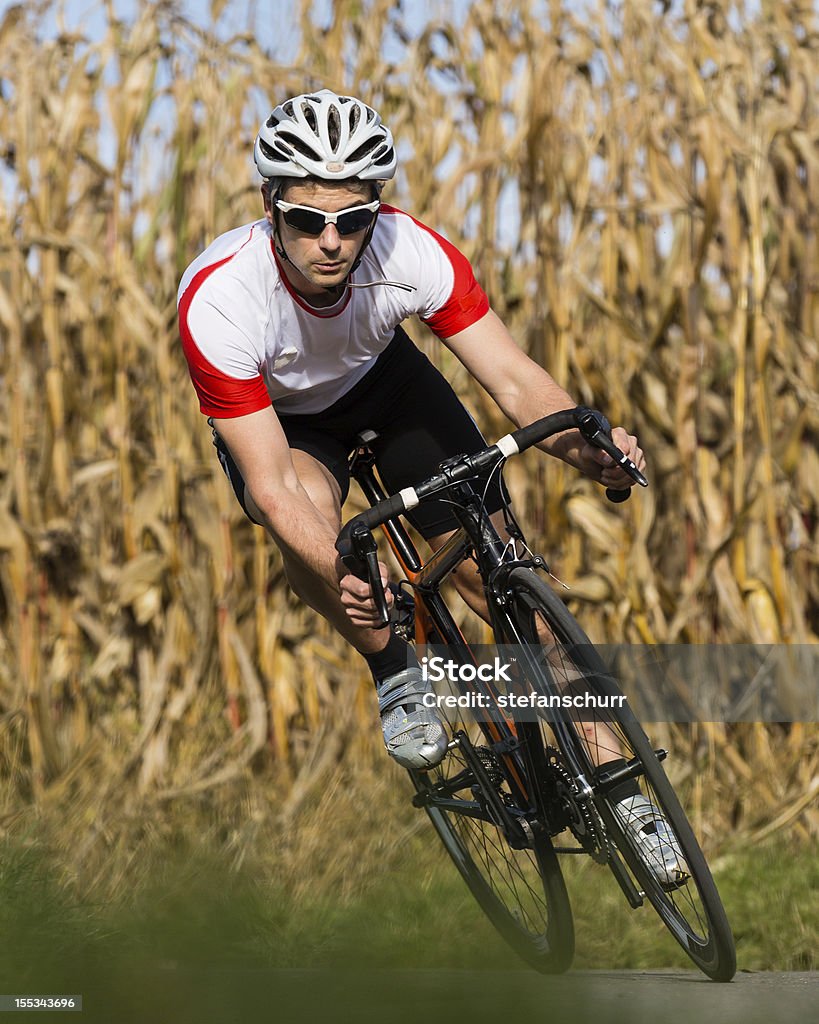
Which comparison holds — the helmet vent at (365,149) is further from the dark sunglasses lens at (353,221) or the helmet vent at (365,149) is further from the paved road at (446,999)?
the paved road at (446,999)

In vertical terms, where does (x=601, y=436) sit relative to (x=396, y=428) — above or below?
above

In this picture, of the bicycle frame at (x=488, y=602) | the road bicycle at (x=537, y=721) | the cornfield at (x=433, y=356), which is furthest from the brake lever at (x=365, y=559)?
the cornfield at (x=433, y=356)

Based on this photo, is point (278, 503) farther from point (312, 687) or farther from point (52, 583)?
point (52, 583)

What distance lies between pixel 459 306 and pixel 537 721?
126 cm

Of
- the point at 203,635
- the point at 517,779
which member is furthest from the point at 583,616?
the point at 517,779

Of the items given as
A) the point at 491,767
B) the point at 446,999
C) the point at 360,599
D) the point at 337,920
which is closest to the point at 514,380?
the point at 360,599

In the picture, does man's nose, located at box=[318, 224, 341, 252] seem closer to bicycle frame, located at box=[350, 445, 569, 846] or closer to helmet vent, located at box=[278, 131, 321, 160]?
helmet vent, located at box=[278, 131, 321, 160]

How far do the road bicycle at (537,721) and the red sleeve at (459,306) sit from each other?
41cm

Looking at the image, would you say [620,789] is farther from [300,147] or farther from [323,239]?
[300,147]

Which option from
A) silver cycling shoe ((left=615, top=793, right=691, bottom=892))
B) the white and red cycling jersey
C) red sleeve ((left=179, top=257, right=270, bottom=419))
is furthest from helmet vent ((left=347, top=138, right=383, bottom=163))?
silver cycling shoe ((left=615, top=793, right=691, bottom=892))

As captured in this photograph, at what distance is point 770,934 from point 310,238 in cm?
301

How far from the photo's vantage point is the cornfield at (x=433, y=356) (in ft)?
19.7

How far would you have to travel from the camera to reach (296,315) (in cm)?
407

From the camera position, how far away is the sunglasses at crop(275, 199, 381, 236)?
3.86m
